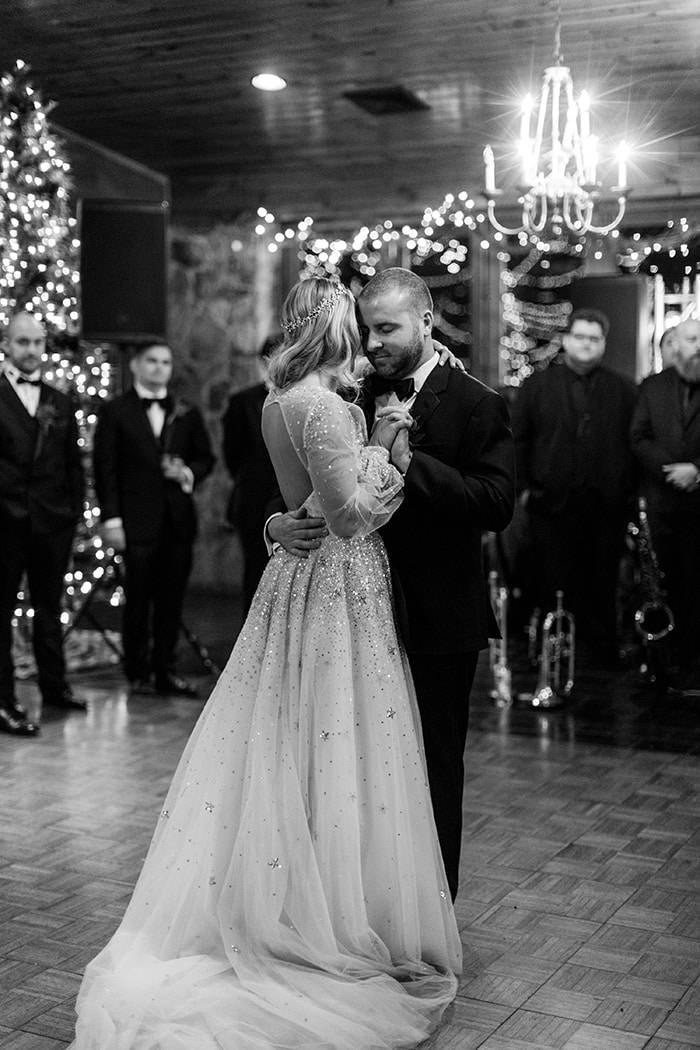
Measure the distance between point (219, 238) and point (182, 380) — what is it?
1.09m

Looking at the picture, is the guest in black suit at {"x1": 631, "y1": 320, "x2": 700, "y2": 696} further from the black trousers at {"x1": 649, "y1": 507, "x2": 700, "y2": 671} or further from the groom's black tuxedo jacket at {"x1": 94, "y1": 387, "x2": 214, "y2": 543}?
the groom's black tuxedo jacket at {"x1": 94, "y1": 387, "x2": 214, "y2": 543}

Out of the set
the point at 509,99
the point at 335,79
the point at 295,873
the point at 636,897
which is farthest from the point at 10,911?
the point at 509,99

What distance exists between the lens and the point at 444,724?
297cm

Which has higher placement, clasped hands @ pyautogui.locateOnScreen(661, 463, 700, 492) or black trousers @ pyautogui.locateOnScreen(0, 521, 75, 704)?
clasped hands @ pyautogui.locateOnScreen(661, 463, 700, 492)

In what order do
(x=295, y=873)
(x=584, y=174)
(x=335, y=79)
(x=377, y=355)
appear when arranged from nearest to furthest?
(x=295, y=873)
(x=377, y=355)
(x=584, y=174)
(x=335, y=79)

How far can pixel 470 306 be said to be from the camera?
876cm

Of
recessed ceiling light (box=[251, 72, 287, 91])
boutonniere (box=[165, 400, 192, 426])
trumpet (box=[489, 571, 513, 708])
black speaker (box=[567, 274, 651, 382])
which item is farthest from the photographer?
black speaker (box=[567, 274, 651, 382])

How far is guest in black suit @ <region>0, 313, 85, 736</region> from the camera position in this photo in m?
5.31

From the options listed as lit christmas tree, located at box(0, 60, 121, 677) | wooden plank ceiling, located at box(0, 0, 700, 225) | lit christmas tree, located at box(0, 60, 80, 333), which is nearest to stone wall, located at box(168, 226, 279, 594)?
wooden plank ceiling, located at box(0, 0, 700, 225)

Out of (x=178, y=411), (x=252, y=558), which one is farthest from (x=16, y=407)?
(x=252, y=558)

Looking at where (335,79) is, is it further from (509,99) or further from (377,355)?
(377,355)

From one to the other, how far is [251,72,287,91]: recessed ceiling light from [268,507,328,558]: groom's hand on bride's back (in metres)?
4.37

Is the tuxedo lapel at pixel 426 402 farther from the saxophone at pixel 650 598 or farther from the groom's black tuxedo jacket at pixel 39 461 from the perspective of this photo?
the saxophone at pixel 650 598

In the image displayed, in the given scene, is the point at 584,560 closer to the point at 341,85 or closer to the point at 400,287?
the point at 341,85
